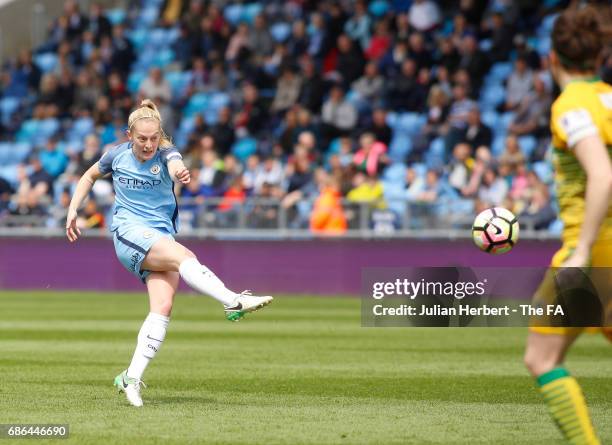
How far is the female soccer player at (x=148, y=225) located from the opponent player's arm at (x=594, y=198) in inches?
144

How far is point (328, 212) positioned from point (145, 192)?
13077 mm

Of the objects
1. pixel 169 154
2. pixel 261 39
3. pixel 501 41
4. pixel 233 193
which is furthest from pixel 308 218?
pixel 169 154

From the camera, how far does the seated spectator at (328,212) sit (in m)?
22.2

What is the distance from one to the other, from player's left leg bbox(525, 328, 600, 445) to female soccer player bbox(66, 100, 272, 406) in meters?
3.23

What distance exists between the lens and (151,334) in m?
9.21

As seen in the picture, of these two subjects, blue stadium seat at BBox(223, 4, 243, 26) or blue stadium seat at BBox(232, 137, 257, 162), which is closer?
blue stadium seat at BBox(232, 137, 257, 162)

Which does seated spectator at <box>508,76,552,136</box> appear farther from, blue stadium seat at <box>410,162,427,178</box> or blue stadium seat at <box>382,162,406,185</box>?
blue stadium seat at <box>382,162,406,185</box>

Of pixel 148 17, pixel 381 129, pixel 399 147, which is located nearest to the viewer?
pixel 381 129

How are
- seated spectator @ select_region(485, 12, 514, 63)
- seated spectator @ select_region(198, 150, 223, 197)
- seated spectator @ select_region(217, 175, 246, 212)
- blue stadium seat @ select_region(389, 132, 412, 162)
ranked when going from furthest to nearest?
blue stadium seat @ select_region(389, 132, 412, 162), seated spectator @ select_region(485, 12, 514, 63), seated spectator @ select_region(198, 150, 223, 197), seated spectator @ select_region(217, 175, 246, 212)

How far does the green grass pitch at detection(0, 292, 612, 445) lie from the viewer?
25.9ft

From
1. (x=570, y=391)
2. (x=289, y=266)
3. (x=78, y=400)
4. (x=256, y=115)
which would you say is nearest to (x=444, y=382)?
(x=78, y=400)

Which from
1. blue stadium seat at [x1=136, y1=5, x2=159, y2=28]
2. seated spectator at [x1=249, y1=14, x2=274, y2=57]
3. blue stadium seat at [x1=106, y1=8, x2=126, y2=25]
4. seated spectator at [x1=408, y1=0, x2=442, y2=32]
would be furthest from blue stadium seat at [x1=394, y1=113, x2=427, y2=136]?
blue stadium seat at [x1=106, y1=8, x2=126, y2=25]

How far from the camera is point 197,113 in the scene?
27953mm

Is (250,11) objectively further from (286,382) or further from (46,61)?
(286,382)
